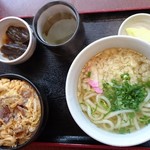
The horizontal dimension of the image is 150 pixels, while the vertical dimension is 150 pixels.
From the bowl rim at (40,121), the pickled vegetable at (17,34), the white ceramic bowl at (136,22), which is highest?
the pickled vegetable at (17,34)

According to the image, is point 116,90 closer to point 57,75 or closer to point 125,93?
point 125,93

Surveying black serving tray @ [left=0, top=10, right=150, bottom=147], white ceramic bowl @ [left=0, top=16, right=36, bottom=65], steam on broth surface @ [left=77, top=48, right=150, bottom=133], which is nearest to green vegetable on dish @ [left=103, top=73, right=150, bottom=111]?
steam on broth surface @ [left=77, top=48, right=150, bottom=133]

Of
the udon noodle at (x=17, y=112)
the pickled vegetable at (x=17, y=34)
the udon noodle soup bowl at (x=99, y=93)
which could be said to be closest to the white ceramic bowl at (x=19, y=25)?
the pickled vegetable at (x=17, y=34)

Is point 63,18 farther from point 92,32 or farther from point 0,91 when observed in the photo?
point 0,91

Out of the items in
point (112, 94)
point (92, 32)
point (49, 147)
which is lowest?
point (49, 147)

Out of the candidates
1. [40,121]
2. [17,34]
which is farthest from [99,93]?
[17,34]

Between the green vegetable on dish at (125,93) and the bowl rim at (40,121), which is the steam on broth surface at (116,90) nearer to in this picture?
the green vegetable on dish at (125,93)

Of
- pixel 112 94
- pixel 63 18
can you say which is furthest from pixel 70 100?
pixel 63 18
